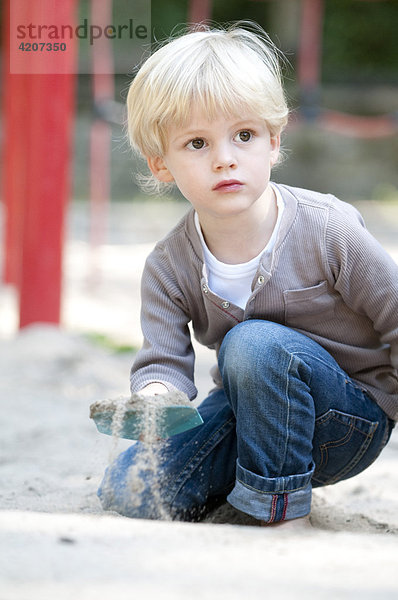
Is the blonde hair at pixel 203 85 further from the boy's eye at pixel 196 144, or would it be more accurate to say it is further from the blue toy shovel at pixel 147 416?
the blue toy shovel at pixel 147 416

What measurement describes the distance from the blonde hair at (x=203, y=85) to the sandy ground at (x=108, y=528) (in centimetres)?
51

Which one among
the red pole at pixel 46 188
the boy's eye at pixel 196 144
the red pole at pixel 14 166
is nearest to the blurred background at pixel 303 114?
the red pole at pixel 14 166

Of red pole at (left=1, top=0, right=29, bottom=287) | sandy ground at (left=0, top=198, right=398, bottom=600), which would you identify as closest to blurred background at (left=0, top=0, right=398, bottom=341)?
red pole at (left=1, top=0, right=29, bottom=287)

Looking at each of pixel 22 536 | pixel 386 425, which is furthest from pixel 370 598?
pixel 386 425

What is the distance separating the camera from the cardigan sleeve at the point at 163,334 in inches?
52.1

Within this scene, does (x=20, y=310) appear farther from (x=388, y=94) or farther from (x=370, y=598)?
(x=388, y=94)

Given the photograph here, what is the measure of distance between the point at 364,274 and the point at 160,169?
0.37m

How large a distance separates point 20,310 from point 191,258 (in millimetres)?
1432

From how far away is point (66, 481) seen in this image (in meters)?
1.56

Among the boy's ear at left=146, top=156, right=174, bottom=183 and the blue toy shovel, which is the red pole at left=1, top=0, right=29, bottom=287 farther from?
the blue toy shovel

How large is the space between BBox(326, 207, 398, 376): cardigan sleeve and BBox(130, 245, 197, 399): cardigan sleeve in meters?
0.26

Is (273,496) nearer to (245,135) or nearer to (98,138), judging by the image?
(245,135)

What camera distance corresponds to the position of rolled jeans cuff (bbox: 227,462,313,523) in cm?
125

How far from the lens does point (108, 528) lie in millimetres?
1075
